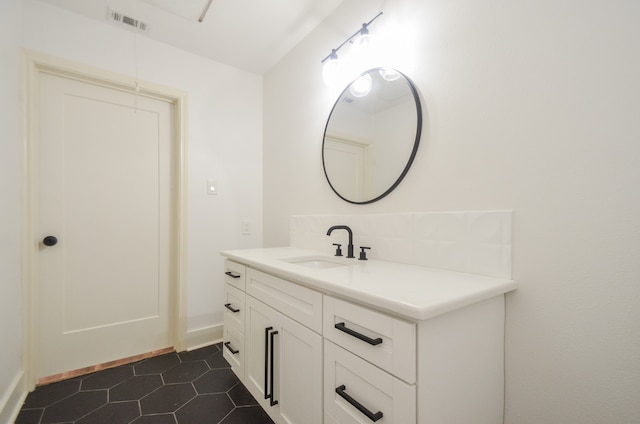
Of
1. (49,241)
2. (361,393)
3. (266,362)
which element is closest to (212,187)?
(49,241)

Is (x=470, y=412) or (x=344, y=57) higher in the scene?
(x=344, y=57)

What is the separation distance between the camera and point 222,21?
72.9 inches

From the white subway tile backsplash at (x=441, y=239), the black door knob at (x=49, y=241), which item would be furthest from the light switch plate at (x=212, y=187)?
the white subway tile backsplash at (x=441, y=239)

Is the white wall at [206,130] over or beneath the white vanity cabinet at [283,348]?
over

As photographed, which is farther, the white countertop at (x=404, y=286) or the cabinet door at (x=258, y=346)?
the cabinet door at (x=258, y=346)

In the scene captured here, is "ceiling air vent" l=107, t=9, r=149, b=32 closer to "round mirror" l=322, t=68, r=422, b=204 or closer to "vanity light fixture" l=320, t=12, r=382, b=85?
"vanity light fixture" l=320, t=12, r=382, b=85

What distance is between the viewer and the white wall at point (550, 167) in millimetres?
766

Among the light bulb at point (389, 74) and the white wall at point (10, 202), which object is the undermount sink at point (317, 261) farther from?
the white wall at point (10, 202)

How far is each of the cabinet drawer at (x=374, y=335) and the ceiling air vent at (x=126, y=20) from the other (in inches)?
87.1

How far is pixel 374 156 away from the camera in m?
1.48

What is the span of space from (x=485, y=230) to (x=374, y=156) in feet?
2.20

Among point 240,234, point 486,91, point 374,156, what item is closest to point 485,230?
point 486,91

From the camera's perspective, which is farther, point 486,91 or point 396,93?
point 396,93

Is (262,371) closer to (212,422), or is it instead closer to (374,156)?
(212,422)
